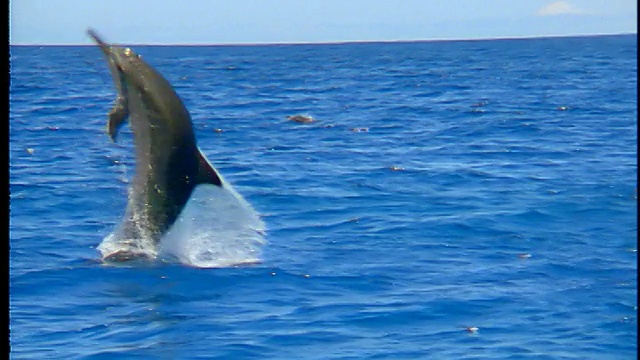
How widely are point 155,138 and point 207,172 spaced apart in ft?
1.88

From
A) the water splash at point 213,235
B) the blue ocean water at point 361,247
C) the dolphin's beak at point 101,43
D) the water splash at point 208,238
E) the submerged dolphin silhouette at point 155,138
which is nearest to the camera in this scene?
the dolphin's beak at point 101,43

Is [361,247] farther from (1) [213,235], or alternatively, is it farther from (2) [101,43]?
(2) [101,43]

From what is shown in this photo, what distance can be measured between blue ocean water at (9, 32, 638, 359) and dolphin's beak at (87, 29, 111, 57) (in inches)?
92.3

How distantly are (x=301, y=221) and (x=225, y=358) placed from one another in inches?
236

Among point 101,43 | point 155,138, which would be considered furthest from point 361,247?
point 101,43

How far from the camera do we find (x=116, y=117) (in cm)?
803

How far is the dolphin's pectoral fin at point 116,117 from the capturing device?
8.00m

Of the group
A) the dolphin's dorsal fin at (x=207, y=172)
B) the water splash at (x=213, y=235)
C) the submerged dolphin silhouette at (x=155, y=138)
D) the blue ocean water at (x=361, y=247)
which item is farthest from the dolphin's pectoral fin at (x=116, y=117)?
the water splash at (x=213, y=235)

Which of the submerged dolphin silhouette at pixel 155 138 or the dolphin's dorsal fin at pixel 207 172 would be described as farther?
the dolphin's dorsal fin at pixel 207 172

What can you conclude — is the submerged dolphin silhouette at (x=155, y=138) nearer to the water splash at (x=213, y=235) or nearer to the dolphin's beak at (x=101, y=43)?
the dolphin's beak at (x=101, y=43)

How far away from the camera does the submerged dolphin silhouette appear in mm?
7820

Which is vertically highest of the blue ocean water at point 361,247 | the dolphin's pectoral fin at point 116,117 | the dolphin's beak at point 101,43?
the dolphin's beak at point 101,43

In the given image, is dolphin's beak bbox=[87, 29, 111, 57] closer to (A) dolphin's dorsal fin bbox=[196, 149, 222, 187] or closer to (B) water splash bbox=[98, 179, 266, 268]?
(A) dolphin's dorsal fin bbox=[196, 149, 222, 187]

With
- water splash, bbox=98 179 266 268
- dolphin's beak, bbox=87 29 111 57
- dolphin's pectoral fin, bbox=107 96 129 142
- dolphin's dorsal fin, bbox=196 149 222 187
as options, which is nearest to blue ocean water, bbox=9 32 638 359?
water splash, bbox=98 179 266 268
